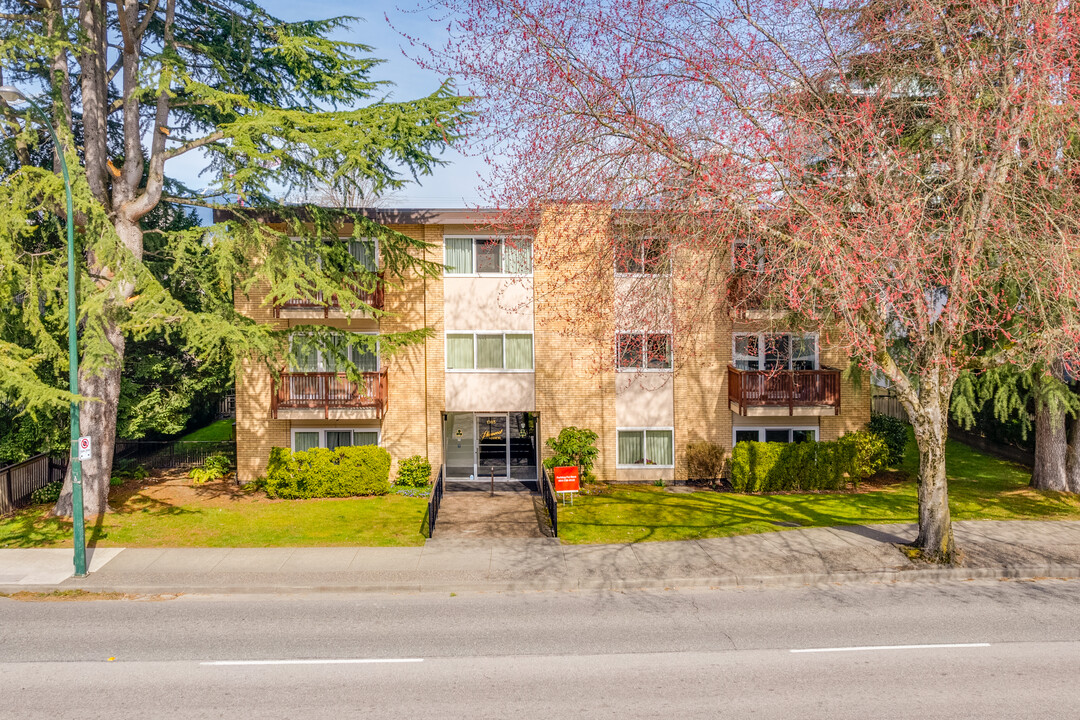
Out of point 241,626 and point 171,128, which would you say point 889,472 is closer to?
point 241,626

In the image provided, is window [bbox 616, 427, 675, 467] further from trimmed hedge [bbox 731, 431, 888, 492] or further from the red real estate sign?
the red real estate sign

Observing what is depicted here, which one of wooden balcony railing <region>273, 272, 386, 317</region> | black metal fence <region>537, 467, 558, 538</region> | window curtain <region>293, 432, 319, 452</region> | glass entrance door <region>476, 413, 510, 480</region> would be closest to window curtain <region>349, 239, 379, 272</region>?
wooden balcony railing <region>273, 272, 386, 317</region>

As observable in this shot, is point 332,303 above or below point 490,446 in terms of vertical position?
above

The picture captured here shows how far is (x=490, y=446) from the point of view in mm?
19922

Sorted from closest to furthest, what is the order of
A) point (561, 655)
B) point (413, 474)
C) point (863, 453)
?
point (561, 655) < point (413, 474) < point (863, 453)

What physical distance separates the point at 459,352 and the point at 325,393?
147 inches

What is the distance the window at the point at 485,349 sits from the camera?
19000mm

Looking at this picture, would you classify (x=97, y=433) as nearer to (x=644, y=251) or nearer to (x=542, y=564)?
(x=542, y=564)

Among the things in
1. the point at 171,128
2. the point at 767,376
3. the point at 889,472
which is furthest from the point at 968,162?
the point at 171,128

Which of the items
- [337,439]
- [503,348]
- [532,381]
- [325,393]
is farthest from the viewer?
[337,439]

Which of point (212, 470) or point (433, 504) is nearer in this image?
point (433, 504)

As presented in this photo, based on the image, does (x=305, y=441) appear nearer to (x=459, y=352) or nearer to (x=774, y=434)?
(x=459, y=352)

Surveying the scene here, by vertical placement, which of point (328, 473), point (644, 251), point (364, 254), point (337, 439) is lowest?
point (328, 473)

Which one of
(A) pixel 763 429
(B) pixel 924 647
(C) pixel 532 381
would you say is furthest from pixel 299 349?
(B) pixel 924 647
